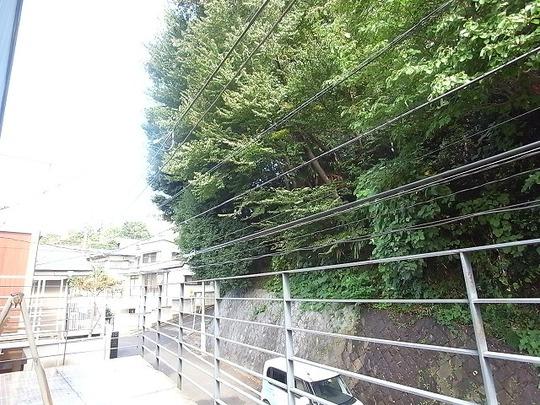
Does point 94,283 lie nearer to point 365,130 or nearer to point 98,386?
point 98,386

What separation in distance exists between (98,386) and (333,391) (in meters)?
2.55

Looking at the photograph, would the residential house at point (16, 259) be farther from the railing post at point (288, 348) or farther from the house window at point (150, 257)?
the house window at point (150, 257)

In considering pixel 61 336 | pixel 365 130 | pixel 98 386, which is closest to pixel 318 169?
pixel 365 130

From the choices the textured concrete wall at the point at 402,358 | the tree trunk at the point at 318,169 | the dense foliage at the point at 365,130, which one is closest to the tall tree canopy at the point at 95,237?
the dense foliage at the point at 365,130

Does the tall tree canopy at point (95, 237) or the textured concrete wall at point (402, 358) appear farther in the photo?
the tall tree canopy at point (95, 237)

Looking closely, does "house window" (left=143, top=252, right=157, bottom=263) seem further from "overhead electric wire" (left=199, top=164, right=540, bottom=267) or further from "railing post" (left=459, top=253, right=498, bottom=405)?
"railing post" (left=459, top=253, right=498, bottom=405)

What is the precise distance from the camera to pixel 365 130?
13.1 feet

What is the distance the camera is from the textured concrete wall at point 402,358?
11.3 ft

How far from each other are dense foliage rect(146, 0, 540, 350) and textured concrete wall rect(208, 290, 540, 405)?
0.31m

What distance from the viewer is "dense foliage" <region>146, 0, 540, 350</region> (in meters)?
3.01

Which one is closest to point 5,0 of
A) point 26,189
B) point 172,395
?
point 172,395

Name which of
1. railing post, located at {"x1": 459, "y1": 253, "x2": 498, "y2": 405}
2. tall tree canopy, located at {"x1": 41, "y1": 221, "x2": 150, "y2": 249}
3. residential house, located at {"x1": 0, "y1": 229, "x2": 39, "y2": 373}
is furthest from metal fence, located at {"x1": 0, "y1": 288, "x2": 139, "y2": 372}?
tall tree canopy, located at {"x1": 41, "y1": 221, "x2": 150, "y2": 249}

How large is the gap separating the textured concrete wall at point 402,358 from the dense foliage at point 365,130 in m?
0.31

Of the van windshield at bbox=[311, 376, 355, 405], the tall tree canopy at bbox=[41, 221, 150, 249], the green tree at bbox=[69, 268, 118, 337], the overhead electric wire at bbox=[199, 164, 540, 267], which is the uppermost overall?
the tall tree canopy at bbox=[41, 221, 150, 249]
